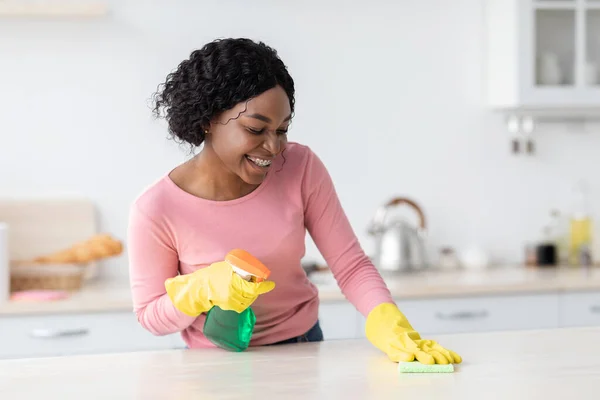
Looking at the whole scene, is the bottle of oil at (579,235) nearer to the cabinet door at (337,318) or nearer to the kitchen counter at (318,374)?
the cabinet door at (337,318)

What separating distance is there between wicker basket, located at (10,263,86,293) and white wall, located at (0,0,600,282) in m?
0.38

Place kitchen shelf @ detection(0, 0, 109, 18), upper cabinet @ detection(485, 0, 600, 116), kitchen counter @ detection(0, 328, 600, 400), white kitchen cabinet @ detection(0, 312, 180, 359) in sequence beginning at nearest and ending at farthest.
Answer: kitchen counter @ detection(0, 328, 600, 400)
white kitchen cabinet @ detection(0, 312, 180, 359)
kitchen shelf @ detection(0, 0, 109, 18)
upper cabinet @ detection(485, 0, 600, 116)

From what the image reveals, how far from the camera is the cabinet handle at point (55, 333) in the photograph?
2.72 metres

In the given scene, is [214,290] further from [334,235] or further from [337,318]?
[337,318]

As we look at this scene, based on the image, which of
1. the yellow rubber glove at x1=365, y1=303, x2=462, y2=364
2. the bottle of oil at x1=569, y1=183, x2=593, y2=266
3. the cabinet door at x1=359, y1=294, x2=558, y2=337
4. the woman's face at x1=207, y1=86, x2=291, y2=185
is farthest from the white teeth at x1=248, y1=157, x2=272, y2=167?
the bottle of oil at x1=569, y1=183, x2=593, y2=266

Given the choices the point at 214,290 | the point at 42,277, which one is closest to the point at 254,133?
the point at 214,290

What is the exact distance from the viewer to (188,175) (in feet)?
6.12

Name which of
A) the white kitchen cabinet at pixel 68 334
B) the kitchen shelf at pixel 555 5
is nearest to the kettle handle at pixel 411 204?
the kitchen shelf at pixel 555 5

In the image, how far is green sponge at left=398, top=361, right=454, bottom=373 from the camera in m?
1.55

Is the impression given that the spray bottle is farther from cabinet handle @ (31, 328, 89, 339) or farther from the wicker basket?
the wicker basket

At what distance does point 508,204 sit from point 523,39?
2.25ft

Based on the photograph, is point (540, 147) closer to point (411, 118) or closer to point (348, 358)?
point (411, 118)

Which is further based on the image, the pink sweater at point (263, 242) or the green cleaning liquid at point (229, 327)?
the pink sweater at point (263, 242)

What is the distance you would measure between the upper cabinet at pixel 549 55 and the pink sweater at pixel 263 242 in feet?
4.89
